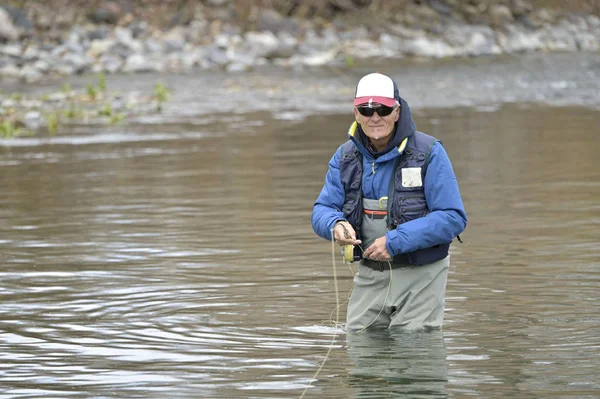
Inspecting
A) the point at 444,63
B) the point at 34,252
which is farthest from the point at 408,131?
the point at 444,63

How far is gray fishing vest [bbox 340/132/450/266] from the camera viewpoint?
20.3 feet

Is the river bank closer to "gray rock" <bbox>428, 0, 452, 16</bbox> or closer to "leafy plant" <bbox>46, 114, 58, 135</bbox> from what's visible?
"gray rock" <bbox>428, 0, 452, 16</bbox>

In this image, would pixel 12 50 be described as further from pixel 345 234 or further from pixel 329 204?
pixel 345 234

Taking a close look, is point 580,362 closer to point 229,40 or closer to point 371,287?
point 371,287

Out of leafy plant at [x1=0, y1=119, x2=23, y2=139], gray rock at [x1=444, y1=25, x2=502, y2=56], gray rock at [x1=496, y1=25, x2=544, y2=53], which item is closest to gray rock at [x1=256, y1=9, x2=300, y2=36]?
gray rock at [x1=444, y1=25, x2=502, y2=56]

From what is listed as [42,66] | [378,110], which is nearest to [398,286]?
[378,110]

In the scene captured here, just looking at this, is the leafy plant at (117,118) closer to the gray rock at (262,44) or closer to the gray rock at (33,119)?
the gray rock at (33,119)

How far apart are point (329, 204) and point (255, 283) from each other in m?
2.37

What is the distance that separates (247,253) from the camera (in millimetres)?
9844

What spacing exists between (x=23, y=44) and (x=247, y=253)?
2717cm

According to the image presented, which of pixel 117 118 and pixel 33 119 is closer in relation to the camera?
pixel 117 118

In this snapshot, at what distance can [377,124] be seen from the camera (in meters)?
6.15

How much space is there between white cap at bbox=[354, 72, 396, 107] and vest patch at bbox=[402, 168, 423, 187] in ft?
1.09

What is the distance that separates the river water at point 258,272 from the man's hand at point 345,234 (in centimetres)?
64
